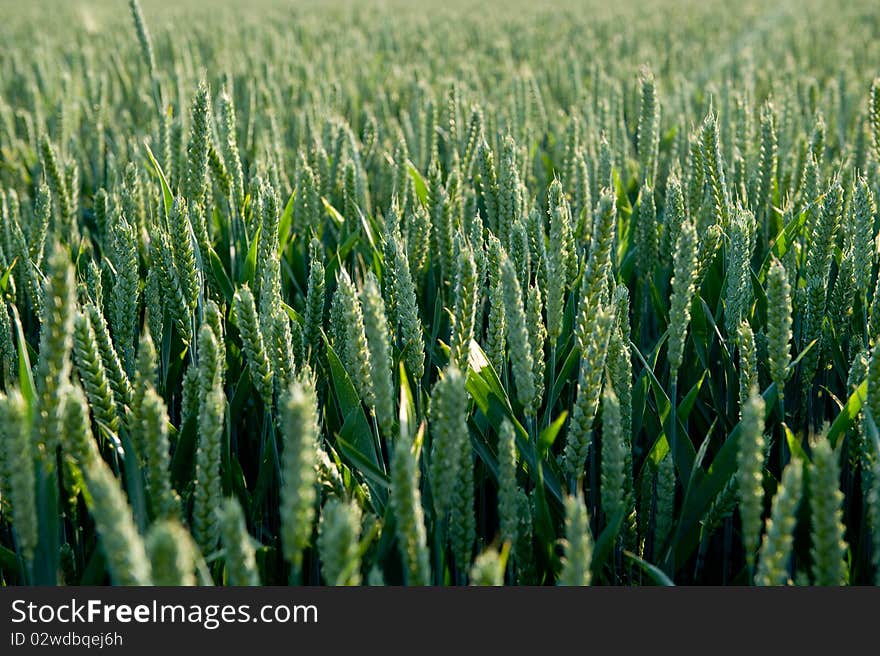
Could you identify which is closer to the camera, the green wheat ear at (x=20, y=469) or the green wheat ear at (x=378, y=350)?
the green wheat ear at (x=20, y=469)

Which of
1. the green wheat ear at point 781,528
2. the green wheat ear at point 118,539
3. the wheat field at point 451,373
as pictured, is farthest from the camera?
the wheat field at point 451,373

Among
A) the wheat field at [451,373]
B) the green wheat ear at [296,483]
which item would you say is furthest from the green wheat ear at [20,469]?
the green wheat ear at [296,483]

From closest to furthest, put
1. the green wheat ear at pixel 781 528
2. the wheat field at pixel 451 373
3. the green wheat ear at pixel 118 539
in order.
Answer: the green wheat ear at pixel 118 539 < the green wheat ear at pixel 781 528 < the wheat field at pixel 451 373

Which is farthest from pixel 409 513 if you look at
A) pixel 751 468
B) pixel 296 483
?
pixel 751 468

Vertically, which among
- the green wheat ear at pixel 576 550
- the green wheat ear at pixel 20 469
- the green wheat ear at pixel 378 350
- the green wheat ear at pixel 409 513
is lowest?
the green wheat ear at pixel 576 550

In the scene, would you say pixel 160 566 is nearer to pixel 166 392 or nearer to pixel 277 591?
pixel 277 591

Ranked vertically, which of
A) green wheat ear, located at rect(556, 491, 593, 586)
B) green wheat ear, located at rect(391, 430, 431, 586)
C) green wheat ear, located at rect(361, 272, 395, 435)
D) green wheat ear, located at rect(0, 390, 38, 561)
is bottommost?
green wheat ear, located at rect(556, 491, 593, 586)

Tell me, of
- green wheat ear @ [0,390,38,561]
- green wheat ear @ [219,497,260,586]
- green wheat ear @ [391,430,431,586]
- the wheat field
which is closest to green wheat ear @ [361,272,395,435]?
the wheat field

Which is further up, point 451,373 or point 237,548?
point 451,373

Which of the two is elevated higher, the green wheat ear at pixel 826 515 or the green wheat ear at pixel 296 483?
the green wheat ear at pixel 296 483

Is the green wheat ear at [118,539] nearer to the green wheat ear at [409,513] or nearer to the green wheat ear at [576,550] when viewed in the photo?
the green wheat ear at [409,513]

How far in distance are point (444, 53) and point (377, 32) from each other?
65.0 inches

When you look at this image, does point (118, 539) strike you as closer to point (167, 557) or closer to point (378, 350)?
point (167, 557)

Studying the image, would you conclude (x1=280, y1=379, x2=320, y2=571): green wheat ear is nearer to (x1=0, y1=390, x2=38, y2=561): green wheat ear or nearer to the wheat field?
the wheat field
